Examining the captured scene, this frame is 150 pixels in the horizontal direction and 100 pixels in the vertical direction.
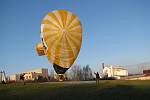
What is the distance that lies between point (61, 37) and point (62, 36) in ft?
1.11

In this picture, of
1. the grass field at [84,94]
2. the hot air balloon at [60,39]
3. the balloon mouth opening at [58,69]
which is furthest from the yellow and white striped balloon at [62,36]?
the grass field at [84,94]

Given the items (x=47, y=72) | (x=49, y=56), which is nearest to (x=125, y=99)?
(x=49, y=56)

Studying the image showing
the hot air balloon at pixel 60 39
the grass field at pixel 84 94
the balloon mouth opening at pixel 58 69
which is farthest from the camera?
the balloon mouth opening at pixel 58 69

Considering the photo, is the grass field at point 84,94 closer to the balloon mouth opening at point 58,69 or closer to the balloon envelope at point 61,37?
the balloon envelope at point 61,37

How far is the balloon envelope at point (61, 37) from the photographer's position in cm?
5194

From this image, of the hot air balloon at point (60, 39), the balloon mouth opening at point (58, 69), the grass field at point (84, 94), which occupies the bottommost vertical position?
the grass field at point (84, 94)

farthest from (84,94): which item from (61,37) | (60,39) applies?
(61,37)

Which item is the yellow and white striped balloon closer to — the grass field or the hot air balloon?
the hot air balloon

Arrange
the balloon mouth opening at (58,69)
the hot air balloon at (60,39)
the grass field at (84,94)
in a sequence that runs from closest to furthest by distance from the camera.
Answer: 1. the grass field at (84,94)
2. the hot air balloon at (60,39)
3. the balloon mouth opening at (58,69)

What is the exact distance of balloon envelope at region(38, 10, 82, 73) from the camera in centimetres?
5194

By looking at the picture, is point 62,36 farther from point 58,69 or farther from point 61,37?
point 58,69

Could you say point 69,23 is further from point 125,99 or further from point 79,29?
point 125,99

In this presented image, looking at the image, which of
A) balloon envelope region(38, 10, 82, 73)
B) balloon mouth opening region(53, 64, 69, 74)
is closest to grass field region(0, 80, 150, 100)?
balloon envelope region(38, 10, 82, 73)

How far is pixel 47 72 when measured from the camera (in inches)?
6988
